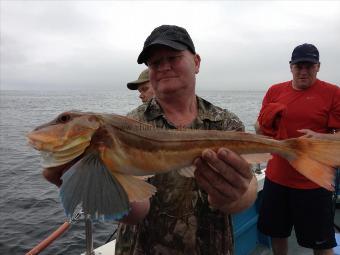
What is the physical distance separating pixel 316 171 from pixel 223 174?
0.70 metres

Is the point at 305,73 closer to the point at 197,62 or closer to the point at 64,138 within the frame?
the point at 197,62

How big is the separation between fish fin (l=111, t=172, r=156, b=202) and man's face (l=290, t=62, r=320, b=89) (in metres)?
4.16

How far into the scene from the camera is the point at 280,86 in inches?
245

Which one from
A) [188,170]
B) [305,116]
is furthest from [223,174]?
[305,116]

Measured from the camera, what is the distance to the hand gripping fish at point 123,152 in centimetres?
236

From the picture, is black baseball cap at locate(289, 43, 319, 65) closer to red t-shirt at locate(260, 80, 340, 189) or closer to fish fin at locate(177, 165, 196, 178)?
red t-shirt at locate(260, 80, 340, 189)

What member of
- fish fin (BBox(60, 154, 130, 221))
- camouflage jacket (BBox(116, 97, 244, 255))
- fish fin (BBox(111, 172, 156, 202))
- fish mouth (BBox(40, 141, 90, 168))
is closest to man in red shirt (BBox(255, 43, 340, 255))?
camouflage jacket (BBox(116, 97, 244, 255))

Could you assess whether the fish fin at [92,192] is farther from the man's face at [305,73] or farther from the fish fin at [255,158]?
the man's face at [305,73]

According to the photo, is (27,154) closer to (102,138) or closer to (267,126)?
(267,126)

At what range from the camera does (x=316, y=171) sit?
2719 millimetres

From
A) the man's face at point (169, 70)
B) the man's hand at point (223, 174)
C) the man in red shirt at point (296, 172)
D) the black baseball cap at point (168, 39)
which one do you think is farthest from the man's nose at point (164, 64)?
the man in red shirt at point (296, 172)

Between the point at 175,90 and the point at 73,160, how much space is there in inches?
51.8

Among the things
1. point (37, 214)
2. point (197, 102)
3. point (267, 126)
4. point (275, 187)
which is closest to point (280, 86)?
point (267, 126)

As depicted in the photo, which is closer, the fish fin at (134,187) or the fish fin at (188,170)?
the fish fin at (134,187)
